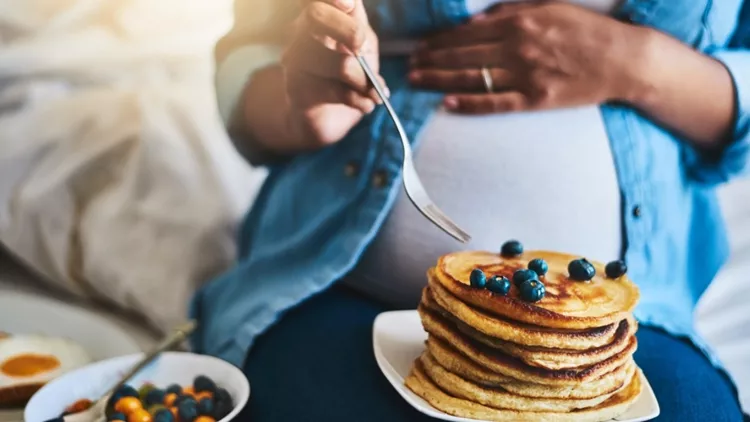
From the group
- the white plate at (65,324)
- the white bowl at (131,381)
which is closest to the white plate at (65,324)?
the white plate at (65,324)

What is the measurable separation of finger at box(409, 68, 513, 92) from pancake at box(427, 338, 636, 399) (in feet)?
0.79

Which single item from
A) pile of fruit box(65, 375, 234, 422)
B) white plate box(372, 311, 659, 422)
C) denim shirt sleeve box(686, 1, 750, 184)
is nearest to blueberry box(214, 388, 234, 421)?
pile of fruit box(65, 375, 234, 422)

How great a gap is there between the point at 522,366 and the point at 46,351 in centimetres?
50

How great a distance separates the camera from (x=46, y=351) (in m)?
0.74

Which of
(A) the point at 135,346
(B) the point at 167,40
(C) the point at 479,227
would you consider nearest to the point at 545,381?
(C) the point at 479,227

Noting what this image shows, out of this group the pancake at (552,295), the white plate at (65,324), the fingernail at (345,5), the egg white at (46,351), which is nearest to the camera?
the pancake at (552,295)

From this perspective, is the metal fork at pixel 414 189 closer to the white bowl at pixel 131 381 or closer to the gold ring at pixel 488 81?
the gold ring at pixel 488 81

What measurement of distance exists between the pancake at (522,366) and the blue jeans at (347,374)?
0.07m

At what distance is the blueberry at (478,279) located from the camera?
1.61 ft

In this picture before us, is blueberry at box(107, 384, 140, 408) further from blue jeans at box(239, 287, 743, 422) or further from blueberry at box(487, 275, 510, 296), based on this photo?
blueberry at box(487, 275, 510, 296)

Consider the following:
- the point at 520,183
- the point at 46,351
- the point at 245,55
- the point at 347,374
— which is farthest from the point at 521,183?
the point at 46,351

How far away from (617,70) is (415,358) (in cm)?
29

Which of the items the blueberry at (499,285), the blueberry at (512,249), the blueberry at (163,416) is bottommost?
the blueberry at (163,416)

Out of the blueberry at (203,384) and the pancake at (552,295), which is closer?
the pancake at (552,295)
